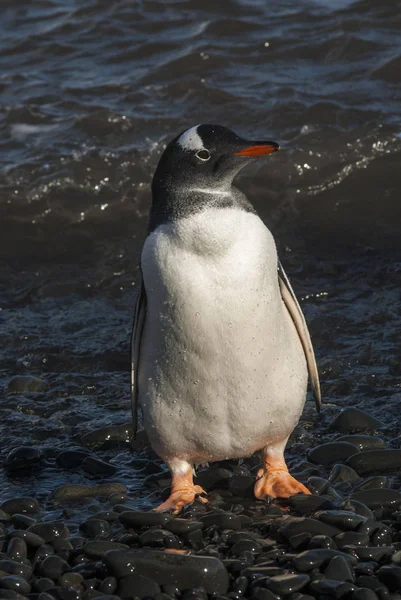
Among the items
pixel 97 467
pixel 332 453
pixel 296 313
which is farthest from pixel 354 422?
pixel 97 467

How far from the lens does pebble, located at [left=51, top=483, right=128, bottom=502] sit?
203 inches

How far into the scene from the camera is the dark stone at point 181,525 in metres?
4.61

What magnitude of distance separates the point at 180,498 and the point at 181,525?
0.42 meters

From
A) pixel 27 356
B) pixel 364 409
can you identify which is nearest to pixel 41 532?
pixel 364 409

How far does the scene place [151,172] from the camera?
999cm

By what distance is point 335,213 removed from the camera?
923cm

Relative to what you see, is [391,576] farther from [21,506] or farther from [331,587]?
[21,506]

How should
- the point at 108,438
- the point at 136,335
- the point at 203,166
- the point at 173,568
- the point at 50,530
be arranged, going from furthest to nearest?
the point at 108,438
the point at 136,335
the point at 203,166
the point at 50,530
the point at 173,568

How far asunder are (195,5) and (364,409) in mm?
7910

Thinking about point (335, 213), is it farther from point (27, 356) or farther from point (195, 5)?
point (195, 5)

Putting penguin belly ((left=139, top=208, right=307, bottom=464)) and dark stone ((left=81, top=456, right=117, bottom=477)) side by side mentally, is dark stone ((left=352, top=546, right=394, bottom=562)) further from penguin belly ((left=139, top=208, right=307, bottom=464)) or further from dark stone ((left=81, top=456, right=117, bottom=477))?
dark stone ((left=81, top=456, right=117, bottom=477))

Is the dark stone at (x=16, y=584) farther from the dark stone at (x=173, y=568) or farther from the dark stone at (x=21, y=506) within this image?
the dark stone at (x=21, y=506)

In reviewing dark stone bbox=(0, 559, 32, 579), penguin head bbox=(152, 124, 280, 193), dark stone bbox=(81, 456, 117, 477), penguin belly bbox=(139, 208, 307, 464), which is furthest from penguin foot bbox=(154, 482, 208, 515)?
penguin head bbox=(152, 124, 280, 193)

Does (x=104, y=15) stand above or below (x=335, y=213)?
above
